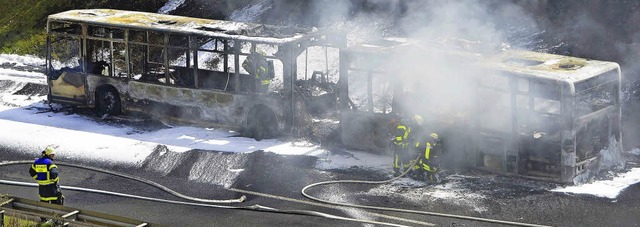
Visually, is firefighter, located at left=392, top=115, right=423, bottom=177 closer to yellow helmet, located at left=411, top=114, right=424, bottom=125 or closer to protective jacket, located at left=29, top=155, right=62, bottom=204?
yellow helmet, located at left=411, top=114, right=424, bottom=125

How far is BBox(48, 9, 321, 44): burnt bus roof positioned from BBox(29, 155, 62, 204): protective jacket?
5941mm

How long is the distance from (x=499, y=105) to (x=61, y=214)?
7831 mm

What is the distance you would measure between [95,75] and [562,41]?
36.0 feet

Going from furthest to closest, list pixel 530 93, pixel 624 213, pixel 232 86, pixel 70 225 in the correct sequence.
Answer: pixel 232 86 → pixel 530 93 → pixel 624 213 → pixel 70 225

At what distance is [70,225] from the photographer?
12.8 m

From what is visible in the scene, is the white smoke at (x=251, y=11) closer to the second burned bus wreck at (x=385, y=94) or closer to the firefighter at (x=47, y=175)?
the second burned bus wreck at (x=385, y=94)

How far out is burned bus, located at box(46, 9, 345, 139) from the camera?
1966 centimetres

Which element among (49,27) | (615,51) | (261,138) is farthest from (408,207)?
(49,27)

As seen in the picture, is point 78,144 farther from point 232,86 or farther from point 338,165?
point 338,165

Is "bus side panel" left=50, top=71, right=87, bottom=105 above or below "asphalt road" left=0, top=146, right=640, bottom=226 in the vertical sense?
above

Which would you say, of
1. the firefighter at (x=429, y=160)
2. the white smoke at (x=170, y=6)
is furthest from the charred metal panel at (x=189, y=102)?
the white smoke at (x=170, y=6)

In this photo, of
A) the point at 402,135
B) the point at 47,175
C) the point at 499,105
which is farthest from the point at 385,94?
the point at 47,175

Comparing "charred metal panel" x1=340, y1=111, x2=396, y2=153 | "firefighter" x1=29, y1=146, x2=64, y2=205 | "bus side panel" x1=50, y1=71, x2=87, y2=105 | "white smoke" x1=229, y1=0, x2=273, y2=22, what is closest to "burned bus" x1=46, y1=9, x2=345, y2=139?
"bus side panel" x1=50, y1=71, x2=87, y2=105

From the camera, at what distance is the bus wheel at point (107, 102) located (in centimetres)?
2188
